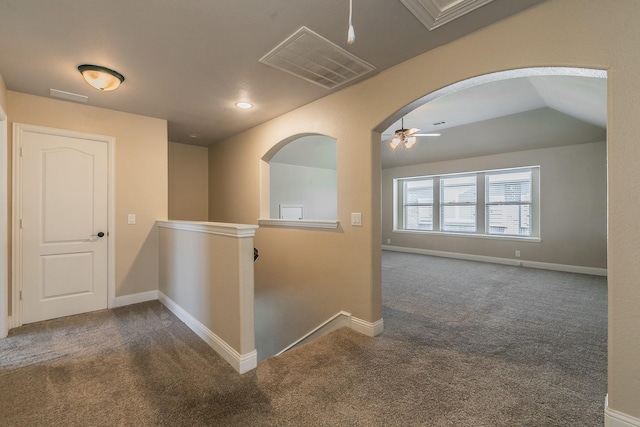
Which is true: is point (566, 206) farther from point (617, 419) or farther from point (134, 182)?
point (134, 182)

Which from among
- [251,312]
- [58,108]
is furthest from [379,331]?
[58,108]

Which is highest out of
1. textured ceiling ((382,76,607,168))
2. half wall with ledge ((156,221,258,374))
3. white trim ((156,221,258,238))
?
textured ceiling ((382,76,607,168))

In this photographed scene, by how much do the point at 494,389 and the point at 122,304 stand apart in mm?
4086

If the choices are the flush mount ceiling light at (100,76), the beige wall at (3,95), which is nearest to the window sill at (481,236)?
the flush mount ceiling light at (100,76)

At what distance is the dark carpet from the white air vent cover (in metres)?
2.48

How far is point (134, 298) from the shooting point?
362 cm

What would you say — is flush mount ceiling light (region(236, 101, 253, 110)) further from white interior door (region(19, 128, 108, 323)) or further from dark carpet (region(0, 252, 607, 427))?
dark carpet (region(0, 252, 607, 427))

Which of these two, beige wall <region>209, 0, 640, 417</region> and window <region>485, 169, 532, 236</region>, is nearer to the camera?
beige wall <region>209, 0, 640, 417</region>

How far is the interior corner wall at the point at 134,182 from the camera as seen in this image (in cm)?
338

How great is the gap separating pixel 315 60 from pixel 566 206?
234 inches

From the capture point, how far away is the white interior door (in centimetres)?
299

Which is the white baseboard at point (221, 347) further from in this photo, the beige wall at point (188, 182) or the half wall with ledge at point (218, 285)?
the beige wall at point (188, 182)

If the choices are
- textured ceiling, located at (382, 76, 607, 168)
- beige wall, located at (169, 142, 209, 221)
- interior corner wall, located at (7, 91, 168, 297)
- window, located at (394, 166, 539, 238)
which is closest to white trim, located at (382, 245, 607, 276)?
window, located at (394, 166, 539, 238)

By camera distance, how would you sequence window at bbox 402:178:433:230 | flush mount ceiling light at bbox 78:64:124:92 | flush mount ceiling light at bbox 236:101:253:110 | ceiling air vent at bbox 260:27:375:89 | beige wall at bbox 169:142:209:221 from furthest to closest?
window at bbox 402:178:433:230 < beige wall at bbox 169:142:209:221 < flush mount ceiling light at bbox 236:101:253:110 < flush mount ceiling light at bbox 78:64:124:92 < ceiling air vent at bbox 260:27:375:89
